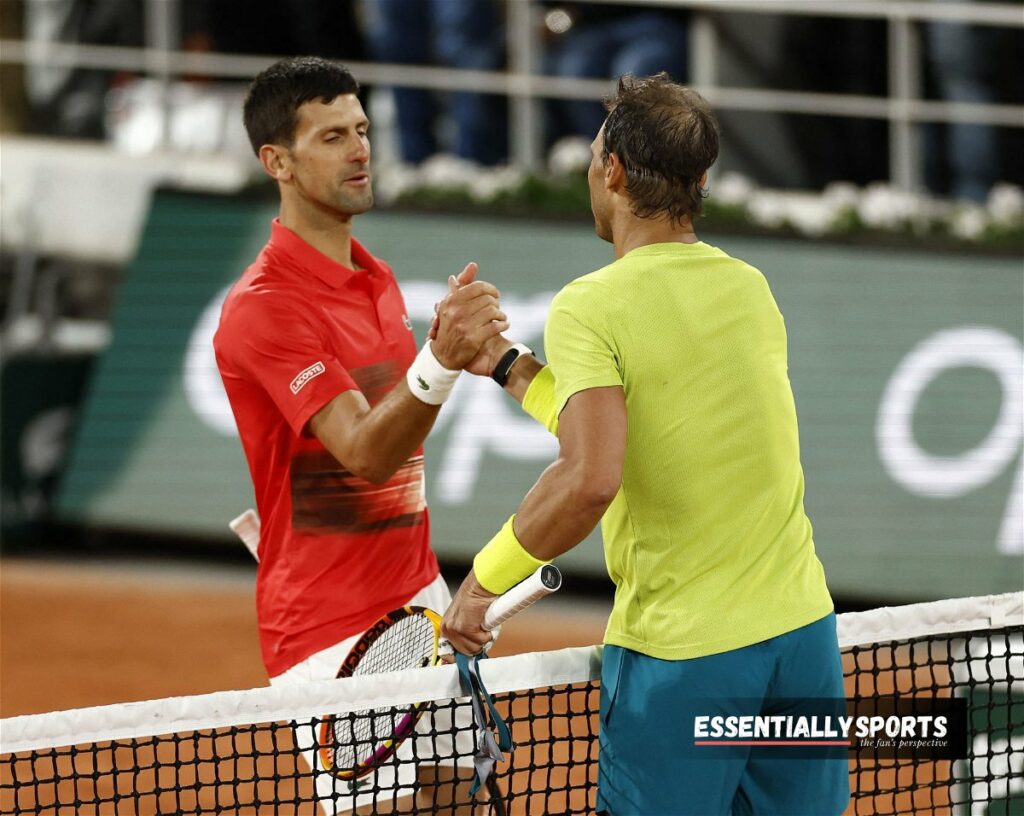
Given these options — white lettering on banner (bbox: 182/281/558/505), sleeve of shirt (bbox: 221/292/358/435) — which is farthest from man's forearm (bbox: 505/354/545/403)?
white lettering on banner (bbox: 182/281/558/505)

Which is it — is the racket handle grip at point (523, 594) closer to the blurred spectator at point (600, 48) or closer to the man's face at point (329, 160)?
the man's face at point (329, 160)

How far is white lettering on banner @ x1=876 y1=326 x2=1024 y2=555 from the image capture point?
825 centimetres

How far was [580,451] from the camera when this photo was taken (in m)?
2.93

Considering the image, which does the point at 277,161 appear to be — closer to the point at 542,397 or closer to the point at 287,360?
the point at 287,360

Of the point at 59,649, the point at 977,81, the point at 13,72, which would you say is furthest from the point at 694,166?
the point at 13,72

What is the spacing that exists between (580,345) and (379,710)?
1.11 meters

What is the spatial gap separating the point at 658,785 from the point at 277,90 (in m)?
1.94

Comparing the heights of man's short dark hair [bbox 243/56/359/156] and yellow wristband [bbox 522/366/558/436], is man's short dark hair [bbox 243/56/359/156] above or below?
above

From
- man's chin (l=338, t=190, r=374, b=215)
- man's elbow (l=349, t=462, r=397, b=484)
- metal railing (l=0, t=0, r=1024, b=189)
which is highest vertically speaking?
metal railing (l=0, t=0, r=1024, b=189)

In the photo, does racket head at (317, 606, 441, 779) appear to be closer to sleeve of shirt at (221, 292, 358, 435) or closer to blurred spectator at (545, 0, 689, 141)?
sleeve of shirt at (221, 292, 358, 435)

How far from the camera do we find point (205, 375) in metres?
9.82

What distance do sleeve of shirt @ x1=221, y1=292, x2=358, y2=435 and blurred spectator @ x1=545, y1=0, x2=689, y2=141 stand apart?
7360 millimetres

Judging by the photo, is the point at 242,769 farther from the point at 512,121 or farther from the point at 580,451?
the point at 512,121

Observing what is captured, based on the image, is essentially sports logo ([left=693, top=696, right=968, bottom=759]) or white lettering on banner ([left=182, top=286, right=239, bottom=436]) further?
white lettering on banner ([left=182, top=286, right=239, bottom=436])
